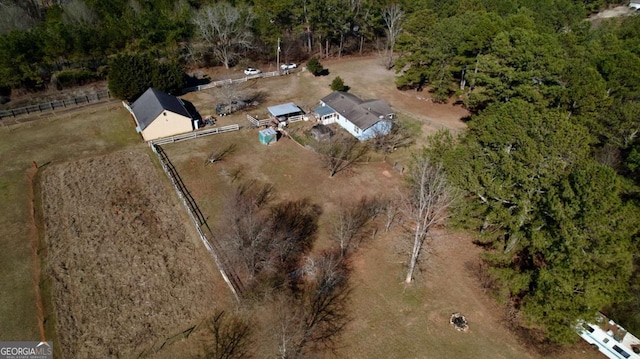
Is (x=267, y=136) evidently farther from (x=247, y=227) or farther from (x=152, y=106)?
(x=247, y=227)

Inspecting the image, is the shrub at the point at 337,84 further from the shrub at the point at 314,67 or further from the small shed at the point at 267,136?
the small shed at the point at 267,136

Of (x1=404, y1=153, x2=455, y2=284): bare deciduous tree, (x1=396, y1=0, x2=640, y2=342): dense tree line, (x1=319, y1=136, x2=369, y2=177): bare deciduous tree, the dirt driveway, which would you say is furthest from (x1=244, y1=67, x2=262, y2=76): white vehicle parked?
(x1=404, y1=153, x2=455, y2=284): bare deciduous tree

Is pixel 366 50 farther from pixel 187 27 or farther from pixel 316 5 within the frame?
pixel 187 27

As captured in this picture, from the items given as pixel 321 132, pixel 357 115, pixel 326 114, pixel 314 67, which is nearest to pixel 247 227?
pixel 321 132

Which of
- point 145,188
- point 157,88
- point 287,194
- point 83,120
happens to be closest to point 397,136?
point 287,194

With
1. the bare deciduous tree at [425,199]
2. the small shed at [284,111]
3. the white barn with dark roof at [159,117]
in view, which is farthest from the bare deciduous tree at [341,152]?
the white barn with dark roof at [159,117]
